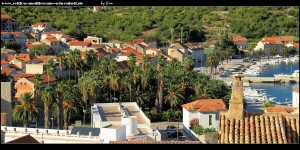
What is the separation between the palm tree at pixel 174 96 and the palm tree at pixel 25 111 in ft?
22.8

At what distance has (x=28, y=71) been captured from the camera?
32750 millimetres

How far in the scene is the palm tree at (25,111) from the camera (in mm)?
Answer: 20703

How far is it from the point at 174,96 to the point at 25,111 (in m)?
7.66

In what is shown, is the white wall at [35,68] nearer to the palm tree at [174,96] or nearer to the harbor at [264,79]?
the palm tree at [174,96]

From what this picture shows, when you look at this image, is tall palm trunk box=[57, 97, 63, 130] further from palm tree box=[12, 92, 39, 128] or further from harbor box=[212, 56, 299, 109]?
harbor box=[212, 56, 299, 109]

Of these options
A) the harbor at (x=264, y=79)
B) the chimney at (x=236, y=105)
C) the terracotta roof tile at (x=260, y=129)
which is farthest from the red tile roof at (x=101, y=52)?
the terracotta roof tile at (x=260, y=129)

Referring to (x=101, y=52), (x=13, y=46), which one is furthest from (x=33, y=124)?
(x=13, y=46)

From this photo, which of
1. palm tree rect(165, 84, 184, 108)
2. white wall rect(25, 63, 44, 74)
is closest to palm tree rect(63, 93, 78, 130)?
palm tree rect(165, 84, 184, 108)

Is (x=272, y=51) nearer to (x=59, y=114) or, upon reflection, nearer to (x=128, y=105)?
(x=128, y=105)

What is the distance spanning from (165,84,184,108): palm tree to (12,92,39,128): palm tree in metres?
6.95

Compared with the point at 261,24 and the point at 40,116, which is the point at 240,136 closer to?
the point at 40,116

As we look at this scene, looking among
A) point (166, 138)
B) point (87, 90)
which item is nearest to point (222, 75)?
point (87, 90)

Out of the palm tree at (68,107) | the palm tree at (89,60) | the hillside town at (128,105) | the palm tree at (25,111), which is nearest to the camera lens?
the hillside town at (128,105)
